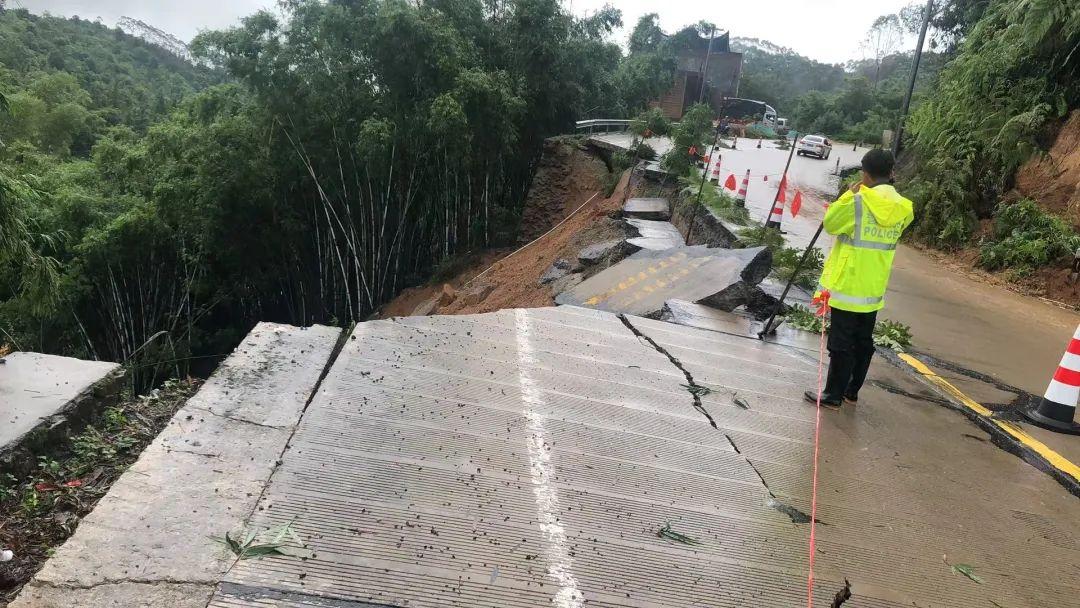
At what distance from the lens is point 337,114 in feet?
48.4

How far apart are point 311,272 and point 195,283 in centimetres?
286

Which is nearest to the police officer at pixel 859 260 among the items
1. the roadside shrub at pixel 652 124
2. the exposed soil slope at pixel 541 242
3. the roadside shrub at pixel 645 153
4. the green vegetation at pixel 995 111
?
the exposed soil slope at pixel 541 242

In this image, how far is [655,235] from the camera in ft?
34.4

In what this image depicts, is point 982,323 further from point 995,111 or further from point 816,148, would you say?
point 816,148

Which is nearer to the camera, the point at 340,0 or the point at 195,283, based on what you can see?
the point at 340,0

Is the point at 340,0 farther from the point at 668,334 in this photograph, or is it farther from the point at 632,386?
the point at 632,386

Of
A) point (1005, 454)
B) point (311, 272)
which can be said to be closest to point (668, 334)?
point (1005, 454)

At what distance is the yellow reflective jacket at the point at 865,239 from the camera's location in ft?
13.9

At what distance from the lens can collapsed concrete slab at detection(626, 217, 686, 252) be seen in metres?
9.66

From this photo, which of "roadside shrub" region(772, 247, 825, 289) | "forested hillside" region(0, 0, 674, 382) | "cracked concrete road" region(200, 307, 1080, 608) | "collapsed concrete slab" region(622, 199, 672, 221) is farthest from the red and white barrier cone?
"forested hillside" region(0, 0, 674, 382)

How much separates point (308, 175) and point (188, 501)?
14.0 metres

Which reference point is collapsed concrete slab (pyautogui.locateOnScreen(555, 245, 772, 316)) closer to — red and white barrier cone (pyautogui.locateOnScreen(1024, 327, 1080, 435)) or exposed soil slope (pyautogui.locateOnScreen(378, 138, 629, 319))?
exposed soil slope (pyautogui.locateOnScreen(378, 138, 629, 319))

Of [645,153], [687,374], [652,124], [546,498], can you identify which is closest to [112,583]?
[546,498]

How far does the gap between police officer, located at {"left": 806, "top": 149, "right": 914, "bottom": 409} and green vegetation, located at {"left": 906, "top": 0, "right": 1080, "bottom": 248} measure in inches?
339
